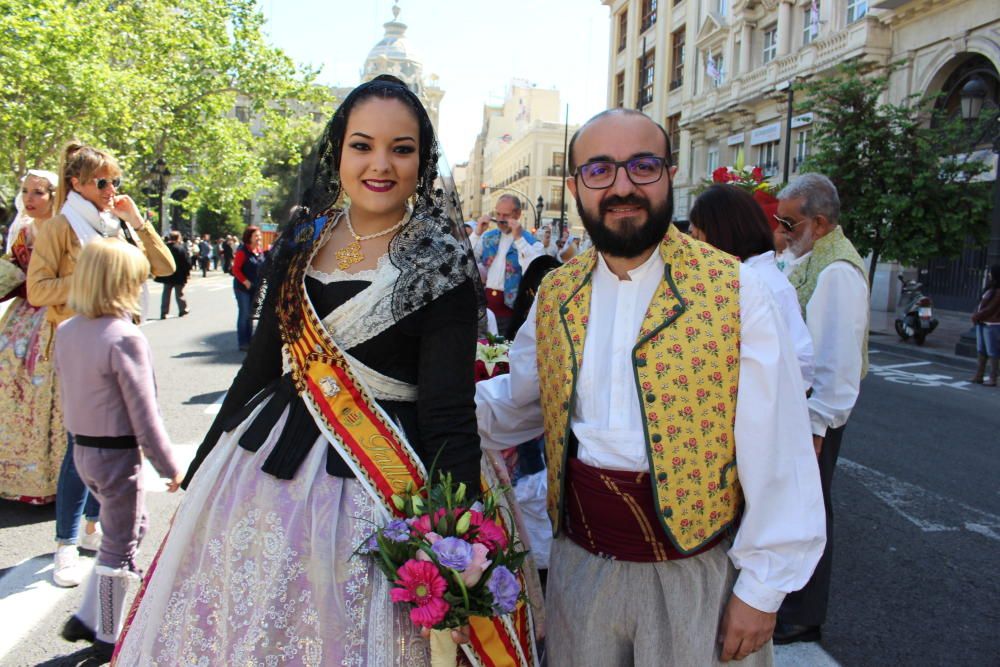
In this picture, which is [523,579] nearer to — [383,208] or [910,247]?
[383,208]

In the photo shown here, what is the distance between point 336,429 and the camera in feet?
5.92

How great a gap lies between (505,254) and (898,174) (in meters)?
10.7

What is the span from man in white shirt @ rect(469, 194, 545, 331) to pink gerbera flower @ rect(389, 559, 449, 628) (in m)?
5.23

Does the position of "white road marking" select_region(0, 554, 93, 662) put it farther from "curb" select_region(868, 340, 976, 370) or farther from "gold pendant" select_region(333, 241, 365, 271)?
→ "curb" select_region(868, 340, 976, 370)

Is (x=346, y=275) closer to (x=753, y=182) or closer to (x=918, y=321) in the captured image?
(x=753, y=182)

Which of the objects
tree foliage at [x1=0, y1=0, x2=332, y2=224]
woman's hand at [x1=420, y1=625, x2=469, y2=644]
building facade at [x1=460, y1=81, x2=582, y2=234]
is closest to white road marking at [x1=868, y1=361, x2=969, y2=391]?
woman's hand at [x1=420, y1=625, x2=469, y2=644]

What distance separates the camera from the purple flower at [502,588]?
1530 mm

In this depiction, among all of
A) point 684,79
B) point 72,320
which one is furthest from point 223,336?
point 684,79

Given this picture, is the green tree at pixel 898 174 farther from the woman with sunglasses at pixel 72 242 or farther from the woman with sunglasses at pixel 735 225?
the woman with sunglasses at pixel 72 242

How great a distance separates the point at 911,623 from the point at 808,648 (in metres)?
0.62

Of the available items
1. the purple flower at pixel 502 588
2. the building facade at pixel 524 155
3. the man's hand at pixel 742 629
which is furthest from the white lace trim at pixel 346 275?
the building facade at pixel 524 155

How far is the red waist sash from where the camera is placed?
68.9 inches

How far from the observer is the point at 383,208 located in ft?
6.35

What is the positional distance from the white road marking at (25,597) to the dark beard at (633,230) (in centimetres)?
283
